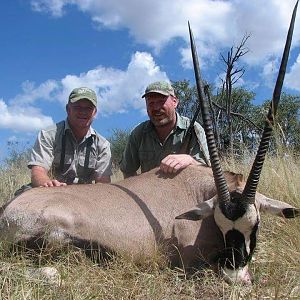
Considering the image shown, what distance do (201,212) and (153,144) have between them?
6.98ft

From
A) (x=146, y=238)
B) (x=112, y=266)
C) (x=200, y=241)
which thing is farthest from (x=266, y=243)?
(x=112, y=266)

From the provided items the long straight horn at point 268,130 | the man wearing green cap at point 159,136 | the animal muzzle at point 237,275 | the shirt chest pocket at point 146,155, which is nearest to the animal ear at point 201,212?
the long straight horn at point 268,130

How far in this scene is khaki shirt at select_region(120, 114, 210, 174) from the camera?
18.2 ft

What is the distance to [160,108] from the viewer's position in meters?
5.52

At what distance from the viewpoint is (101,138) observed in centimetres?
593

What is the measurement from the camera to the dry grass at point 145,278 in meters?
2.86

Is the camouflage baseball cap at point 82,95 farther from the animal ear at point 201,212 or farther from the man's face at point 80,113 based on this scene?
the animal ear at point 201,212

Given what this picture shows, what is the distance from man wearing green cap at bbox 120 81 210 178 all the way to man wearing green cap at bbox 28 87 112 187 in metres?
0.36

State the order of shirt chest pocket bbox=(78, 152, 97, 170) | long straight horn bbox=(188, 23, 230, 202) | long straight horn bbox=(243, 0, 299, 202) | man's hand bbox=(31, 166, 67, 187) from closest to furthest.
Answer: long straight horn bbox=(243, 0, 299, 202)
long straight horn bbox=(188, 23, 230, 202)
man's hand bbox=(31, 166, 67, 187)
shirt chest pocket bbox=(78, 152, 97, 170)

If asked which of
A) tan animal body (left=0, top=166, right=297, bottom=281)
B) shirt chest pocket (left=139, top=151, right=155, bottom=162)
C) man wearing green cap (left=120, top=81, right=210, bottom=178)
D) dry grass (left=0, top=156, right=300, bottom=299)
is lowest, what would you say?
dry grass (left=0, top=156, right=300, bottom=299)

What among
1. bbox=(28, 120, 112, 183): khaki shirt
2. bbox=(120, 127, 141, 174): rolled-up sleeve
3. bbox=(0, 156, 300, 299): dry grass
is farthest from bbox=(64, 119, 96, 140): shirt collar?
bbox=(0, 156, 300, 299): dry grass

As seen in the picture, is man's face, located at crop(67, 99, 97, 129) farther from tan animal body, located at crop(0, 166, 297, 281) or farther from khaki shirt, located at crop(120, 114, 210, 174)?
tan animal body, located at crop(0, 166, 297, 281)

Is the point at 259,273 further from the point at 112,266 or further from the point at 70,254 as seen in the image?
the point at 70,254

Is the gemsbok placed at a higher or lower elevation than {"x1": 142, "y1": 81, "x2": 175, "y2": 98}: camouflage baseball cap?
lower
